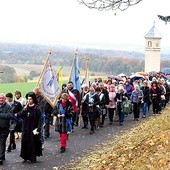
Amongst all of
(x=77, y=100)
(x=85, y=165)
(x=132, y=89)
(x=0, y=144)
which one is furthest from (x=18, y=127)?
(x=132, y=89)

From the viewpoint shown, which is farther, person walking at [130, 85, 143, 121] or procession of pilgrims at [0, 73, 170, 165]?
person walking at [130, 85, 143, 121]

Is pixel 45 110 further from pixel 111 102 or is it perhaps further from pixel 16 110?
pixel 111 102

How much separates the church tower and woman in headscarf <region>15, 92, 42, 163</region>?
57765 millimetres

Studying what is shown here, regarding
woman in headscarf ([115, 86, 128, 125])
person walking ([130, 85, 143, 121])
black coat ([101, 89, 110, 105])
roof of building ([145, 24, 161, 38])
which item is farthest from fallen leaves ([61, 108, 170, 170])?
roof of building ([145, 24, 161, 38])

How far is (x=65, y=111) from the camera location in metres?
14.2

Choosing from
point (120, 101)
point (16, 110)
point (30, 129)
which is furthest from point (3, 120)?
point (120, 101)

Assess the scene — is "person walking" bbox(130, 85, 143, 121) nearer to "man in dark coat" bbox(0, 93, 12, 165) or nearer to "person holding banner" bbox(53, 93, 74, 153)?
"person holding banner" bbox(53, 93, 74, 153)

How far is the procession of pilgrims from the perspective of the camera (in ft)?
41.4

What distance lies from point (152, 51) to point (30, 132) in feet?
194

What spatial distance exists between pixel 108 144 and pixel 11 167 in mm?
4179

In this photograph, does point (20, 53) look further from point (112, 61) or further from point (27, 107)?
point (27, 107)

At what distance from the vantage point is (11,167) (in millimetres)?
12141

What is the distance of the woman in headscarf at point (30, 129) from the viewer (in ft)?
41.3

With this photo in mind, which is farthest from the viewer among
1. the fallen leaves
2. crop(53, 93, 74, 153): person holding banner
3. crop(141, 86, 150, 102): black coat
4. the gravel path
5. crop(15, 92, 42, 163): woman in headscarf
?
crop(141, 86, 150, 102): black coat
